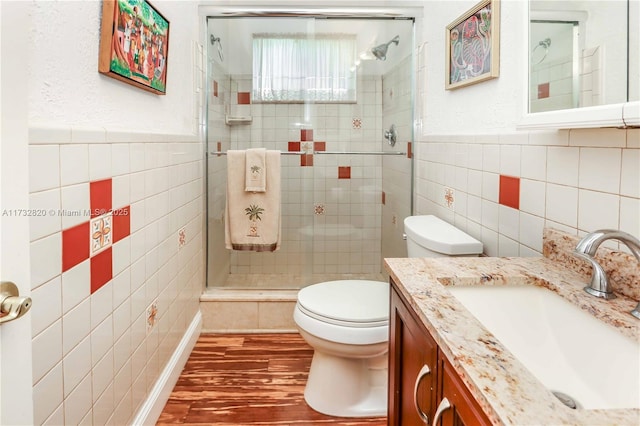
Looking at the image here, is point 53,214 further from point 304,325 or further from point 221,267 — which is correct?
point 221,267

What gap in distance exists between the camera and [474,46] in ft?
5.93

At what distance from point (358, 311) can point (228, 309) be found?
1.11 meters

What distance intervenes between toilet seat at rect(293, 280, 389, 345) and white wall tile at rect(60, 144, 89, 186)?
3.14 feet

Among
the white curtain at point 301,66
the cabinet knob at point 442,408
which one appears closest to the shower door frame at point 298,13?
the white curtain at point 301,66

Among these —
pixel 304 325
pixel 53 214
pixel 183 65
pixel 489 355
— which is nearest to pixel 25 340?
pixel 53 214

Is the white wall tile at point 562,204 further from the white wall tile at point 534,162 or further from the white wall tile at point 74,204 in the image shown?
the white wall tile at point 74,204

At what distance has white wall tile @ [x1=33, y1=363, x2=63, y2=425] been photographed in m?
0.97

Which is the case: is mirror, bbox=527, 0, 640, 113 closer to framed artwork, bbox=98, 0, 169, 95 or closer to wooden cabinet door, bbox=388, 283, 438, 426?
wooden cabinet door, bbox=388, 283, 438, 426

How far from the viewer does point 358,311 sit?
174cm

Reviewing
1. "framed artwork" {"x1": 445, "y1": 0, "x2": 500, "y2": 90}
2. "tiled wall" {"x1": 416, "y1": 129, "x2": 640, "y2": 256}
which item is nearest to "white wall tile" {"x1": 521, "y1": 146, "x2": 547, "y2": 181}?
"tiled wall" {"x1": 416, "y1": 129, "x2": 640, "y2": 256}

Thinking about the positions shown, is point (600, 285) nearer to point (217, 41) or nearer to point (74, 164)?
point (74, 164)

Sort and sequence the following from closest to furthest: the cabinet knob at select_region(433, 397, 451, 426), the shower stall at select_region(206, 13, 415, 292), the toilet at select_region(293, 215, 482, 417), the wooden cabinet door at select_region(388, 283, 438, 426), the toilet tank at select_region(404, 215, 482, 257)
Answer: the cabinet knob at select_region(433, 397, 451, 426) < the wooden cabinet door at select_region(388, 283, 438, 426) < the toilet tank at select_region(404, 215, 482, 257) < the toilet at select_region(293, 215, 482, 417) < the shower stall at select_region(206, 13, 415, 292)

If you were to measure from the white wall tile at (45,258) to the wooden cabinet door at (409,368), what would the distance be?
0.81 m

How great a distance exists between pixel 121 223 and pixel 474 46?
1.46 metres
